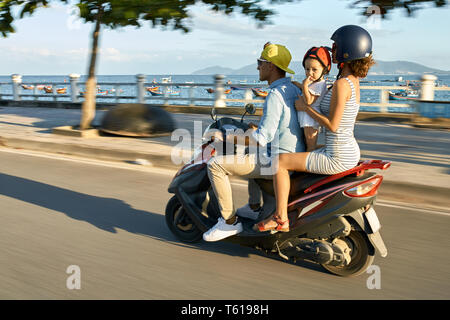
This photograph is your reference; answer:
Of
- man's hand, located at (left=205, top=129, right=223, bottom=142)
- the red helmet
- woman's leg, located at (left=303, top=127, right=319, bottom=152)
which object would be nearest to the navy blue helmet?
the red helmet

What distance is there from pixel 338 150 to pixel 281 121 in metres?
0.45

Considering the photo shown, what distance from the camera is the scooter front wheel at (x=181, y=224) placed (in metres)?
4.33

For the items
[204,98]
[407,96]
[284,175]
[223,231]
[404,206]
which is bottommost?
[407,96]

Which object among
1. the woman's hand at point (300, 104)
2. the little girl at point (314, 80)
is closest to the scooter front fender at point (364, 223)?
the little girl at point (314, 80)

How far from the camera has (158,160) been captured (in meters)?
8.05

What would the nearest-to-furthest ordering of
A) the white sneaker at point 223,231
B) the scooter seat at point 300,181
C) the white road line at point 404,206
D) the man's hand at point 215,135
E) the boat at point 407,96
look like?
1. the scooter seat at point 300,181
2. the man's hand at point 215,135
3. the white sneaker at point 223,231
4. the white road line at point 404,206
5. the boat at point 407,96

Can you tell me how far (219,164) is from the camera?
381 centimetres

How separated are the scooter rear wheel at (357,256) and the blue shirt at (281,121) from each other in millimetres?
716

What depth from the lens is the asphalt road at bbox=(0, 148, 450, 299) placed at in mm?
3418

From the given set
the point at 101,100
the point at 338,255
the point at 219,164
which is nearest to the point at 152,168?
the point at 219,164

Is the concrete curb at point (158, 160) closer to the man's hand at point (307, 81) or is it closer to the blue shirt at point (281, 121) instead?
the blue shirt at point (281, 121)

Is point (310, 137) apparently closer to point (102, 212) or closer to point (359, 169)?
point (359, 169)

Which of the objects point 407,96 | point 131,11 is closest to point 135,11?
point 131,11
